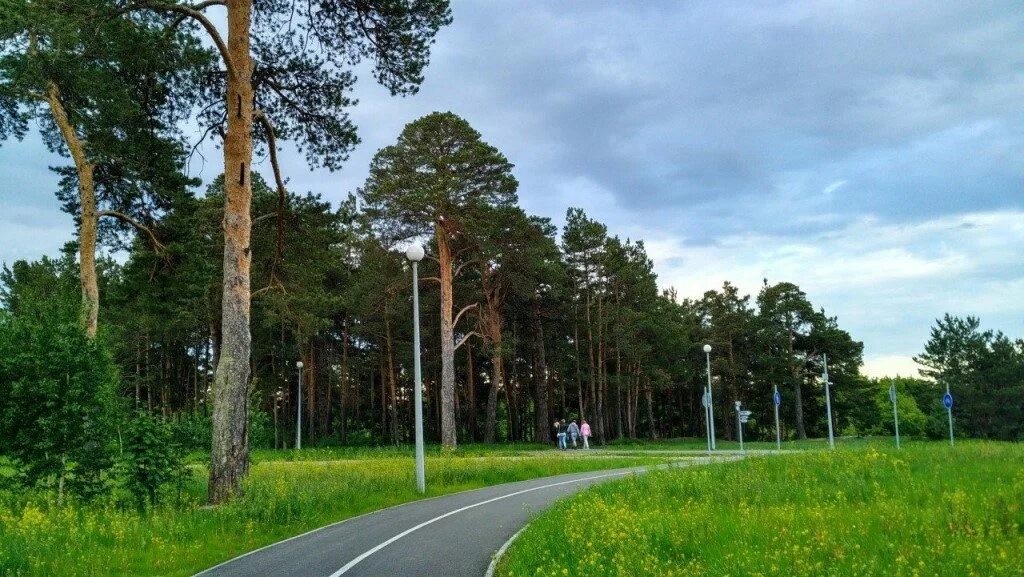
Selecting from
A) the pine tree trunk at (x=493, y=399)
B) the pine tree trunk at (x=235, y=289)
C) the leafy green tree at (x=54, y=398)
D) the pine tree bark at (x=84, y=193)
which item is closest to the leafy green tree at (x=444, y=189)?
the pine tree trunk at (x=493, y=399)

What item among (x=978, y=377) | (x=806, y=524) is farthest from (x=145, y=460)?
(x=978, y=377)

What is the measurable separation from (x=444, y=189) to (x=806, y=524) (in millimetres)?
29116

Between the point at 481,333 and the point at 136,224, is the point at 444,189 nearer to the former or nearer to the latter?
the point at 481,333

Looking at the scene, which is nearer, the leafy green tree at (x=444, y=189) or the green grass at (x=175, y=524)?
the green grass at (x=175, y=524)

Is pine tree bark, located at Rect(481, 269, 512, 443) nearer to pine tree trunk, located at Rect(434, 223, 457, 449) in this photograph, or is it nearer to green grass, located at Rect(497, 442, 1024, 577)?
pine tree trunk, located at Rect(434, 223, 457, 449)

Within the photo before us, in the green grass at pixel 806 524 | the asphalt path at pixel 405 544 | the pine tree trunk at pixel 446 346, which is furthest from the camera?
the pine tree trunk at pixel 446 346

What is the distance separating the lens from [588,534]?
30.1 feet

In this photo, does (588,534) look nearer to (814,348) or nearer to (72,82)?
(72,82)

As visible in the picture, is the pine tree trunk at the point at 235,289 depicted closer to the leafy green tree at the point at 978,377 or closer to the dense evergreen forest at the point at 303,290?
the dense evergreen forest at the point at 303,290

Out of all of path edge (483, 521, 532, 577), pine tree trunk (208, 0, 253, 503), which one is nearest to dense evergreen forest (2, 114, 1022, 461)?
pine tree trunk (208, 0, 253, 503)

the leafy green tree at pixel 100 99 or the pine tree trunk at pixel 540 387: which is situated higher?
the leafy green tree at pixel 100 99

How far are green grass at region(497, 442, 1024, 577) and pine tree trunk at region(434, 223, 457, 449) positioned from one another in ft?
76.1

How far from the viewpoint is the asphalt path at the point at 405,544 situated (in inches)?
385

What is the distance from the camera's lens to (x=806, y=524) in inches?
323
